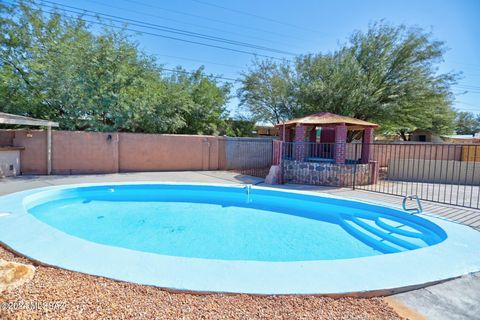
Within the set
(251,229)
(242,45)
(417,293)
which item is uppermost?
(242,45)

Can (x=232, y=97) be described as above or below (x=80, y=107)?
above

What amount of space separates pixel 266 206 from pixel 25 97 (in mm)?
12081

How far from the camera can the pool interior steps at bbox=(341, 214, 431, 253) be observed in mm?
5117

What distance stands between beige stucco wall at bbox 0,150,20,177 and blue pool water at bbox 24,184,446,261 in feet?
11.8

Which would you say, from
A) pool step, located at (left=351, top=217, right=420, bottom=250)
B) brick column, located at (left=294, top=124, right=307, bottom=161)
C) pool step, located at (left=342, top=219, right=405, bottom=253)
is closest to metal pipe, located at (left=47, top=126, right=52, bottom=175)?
brick column, located at (left=294, top=124, right=307, bottom=161)

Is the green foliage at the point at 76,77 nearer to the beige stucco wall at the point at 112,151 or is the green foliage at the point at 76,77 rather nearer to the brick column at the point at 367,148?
the beige stucco wall at the point at 112,151

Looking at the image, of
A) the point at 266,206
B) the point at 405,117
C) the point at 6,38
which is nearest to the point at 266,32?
the point at 405,117

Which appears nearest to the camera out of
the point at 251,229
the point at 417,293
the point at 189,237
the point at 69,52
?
the point at 417,293

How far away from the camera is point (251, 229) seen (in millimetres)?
6348

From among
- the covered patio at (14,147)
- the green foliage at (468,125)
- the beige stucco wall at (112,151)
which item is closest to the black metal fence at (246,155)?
the beige stucco wall at (112,151)

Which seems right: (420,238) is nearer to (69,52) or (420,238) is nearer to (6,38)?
(69,52)

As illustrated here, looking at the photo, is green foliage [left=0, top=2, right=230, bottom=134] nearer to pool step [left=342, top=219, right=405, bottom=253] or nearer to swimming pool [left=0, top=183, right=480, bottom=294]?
swimming pool [left=0, top=183, right=480, bottom=294]

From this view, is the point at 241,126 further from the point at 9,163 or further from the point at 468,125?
the point at 468,125

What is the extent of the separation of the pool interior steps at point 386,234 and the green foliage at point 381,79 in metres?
8.55
